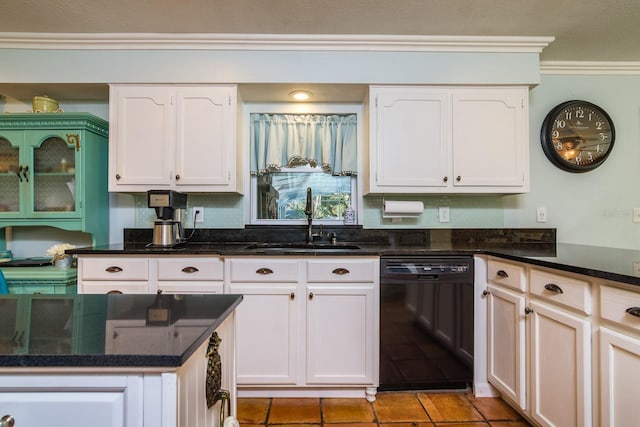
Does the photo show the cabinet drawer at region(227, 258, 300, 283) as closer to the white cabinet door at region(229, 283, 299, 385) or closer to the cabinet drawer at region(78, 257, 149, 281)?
the white cabinet door at region(229, 283, 299, 385)

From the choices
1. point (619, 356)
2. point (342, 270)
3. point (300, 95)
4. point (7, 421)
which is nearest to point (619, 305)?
point (619, 356)

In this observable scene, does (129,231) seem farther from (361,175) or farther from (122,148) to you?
(361,175)

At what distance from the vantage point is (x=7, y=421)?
0.60m

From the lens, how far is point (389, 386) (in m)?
2.00

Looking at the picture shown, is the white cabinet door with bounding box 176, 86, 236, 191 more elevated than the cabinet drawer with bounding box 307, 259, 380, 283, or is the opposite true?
the white cabinet door with bounding box 176, 86, 236, 191

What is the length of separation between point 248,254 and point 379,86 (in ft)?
4.73

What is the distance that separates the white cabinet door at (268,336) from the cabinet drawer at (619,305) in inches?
55.7

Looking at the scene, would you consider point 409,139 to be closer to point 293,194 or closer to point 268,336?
point 293,194

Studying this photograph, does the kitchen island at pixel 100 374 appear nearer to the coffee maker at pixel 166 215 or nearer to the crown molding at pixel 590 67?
the coffee maker at pixel 166 215

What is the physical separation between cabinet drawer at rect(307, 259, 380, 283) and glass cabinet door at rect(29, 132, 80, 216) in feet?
5.75

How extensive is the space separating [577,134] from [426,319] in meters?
1.94

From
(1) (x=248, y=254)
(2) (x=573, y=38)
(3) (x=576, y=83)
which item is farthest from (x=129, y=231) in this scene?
(3) (x=576, y=83)

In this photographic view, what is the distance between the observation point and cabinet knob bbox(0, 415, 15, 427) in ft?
1.96

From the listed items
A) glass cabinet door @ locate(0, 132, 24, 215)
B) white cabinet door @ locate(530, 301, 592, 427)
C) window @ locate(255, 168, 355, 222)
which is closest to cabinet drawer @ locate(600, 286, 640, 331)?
white cabinet door @ locate(530, 301, 592, 427)
